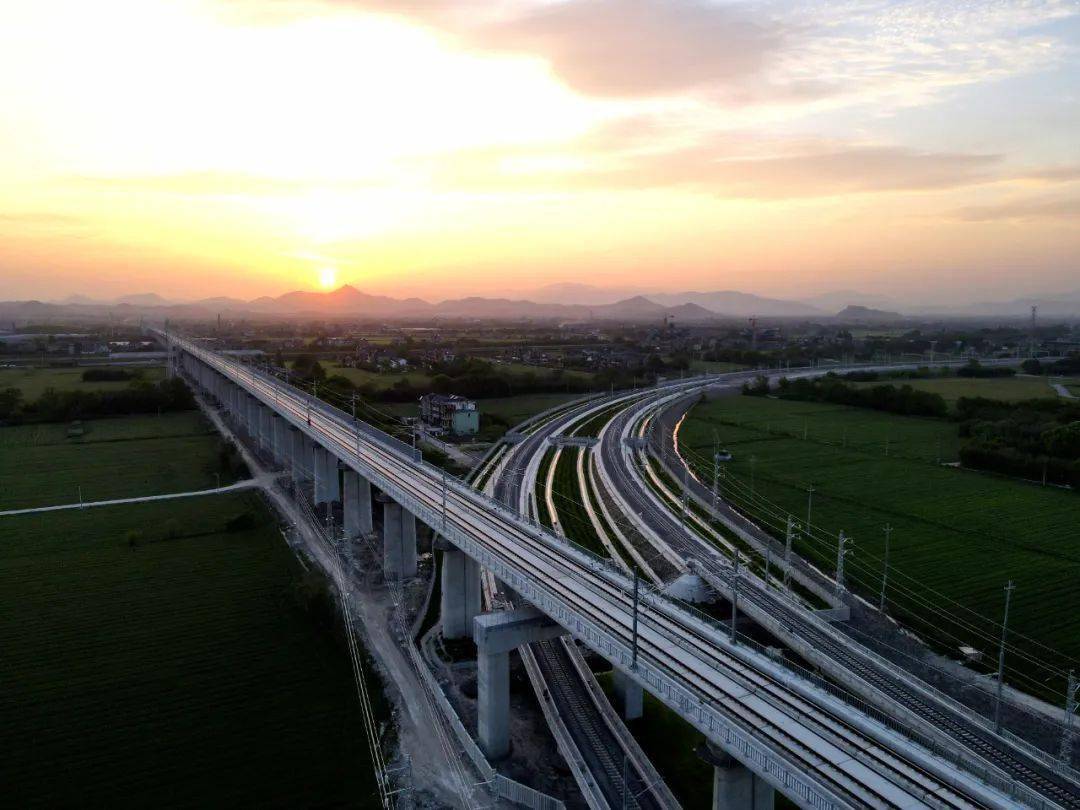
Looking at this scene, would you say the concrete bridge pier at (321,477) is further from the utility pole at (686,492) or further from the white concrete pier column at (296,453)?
the utility pole at (686,492)

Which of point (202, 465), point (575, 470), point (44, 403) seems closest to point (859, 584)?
point (575, 470)

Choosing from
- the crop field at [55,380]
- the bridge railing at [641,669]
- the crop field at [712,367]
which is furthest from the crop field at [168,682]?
the crop field at [712,367]

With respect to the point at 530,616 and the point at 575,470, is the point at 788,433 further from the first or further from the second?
the point at 530,616

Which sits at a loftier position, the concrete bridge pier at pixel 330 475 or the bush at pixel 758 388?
the bush at pixel 758 388

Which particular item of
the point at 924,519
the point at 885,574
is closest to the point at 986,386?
the point at 924,519

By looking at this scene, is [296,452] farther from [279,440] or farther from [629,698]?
[629,698]
